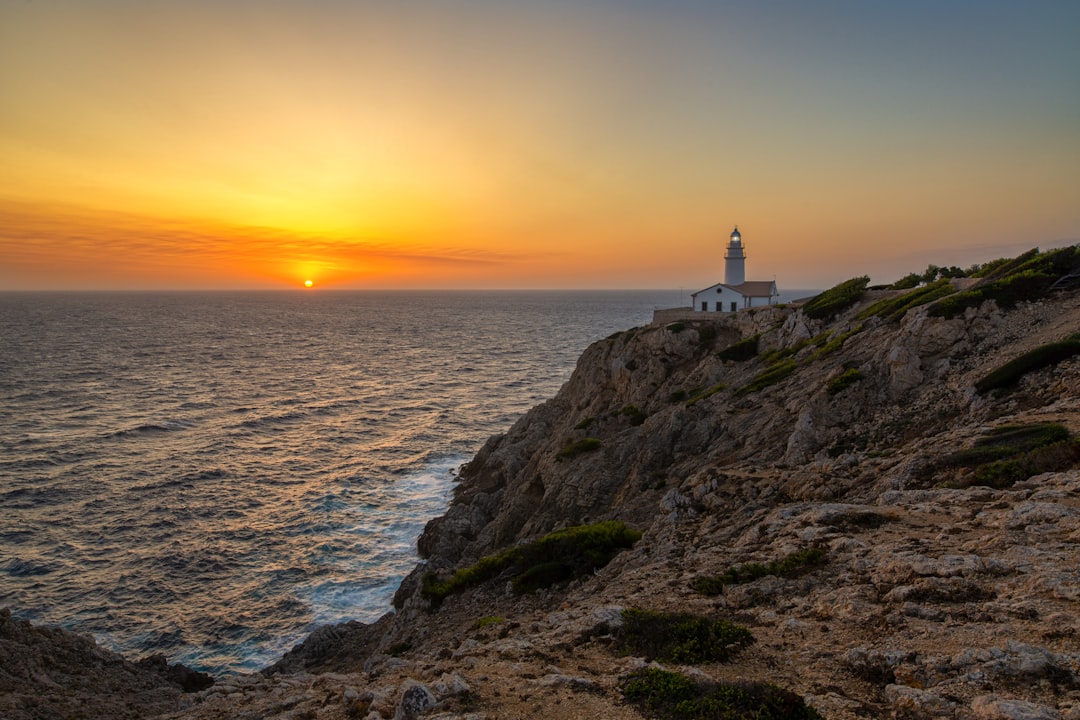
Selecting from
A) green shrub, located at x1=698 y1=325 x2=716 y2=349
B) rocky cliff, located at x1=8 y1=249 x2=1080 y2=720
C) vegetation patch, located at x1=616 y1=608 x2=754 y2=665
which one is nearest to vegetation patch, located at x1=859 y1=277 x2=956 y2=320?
rocky cliff, located at x1=8 y1=249 x2=1080 y2=720

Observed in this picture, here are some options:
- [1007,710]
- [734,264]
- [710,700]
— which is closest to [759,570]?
[710,700]

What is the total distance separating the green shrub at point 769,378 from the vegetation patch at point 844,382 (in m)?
6.06

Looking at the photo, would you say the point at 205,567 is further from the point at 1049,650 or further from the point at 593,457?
the point at 1049,650

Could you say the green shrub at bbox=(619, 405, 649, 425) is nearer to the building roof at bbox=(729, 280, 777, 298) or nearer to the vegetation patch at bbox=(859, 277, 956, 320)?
the vegetation patch at bbox=(859, 277, 956, 320)

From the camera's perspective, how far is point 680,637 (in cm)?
1098

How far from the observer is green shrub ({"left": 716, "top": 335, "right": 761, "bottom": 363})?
3941 cm

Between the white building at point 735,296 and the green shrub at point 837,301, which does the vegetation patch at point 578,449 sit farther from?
the white building at point 735,296

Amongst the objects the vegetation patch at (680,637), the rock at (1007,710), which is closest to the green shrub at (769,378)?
the vegetation patch at (680,637)

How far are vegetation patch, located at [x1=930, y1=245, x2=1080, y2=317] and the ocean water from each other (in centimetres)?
3165

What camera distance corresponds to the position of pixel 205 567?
33.9 meters

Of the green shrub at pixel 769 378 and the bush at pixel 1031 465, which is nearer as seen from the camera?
the bush at pixel 1031 465

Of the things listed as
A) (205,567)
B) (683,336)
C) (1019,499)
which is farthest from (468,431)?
(1019,499)

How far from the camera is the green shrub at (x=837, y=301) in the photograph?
126ft

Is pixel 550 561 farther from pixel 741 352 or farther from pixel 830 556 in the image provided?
pixel 741 352
